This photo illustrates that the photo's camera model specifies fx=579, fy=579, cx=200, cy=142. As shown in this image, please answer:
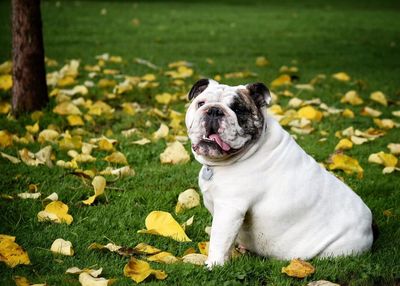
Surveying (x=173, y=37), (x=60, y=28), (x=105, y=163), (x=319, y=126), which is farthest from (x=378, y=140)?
(x=60, y=28)

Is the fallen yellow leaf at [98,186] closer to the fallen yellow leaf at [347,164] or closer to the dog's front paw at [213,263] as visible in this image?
the dog's front paw at [213,263]

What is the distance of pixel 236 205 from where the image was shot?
11.2ft

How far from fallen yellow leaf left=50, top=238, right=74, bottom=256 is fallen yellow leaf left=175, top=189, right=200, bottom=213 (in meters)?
1.11

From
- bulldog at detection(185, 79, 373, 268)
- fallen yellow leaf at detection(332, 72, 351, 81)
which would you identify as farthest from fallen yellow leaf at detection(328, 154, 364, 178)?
→ fallen yellow leaf at detection(332, 72, 351, 81)

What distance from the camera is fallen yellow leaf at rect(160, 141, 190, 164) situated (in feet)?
17.9

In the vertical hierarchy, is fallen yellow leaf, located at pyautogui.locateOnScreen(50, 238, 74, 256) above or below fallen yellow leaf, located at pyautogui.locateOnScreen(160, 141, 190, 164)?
above

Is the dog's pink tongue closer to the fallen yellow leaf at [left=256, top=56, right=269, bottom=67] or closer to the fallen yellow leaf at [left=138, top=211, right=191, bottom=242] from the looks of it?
the fallen yellow leaf at [left=138, top=211, right=191, bottom=242]

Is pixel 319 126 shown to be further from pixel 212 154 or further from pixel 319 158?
pixel 212 154

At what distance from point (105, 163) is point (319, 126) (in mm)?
2576

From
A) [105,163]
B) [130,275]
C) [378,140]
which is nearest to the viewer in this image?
[130,275]

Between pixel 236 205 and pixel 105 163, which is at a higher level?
pixel 236 205

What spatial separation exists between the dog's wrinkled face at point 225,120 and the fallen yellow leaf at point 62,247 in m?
0.97

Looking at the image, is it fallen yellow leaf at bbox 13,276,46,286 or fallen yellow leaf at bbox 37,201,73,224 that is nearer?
fallen yellow leaf at bbox 13,276,46,286

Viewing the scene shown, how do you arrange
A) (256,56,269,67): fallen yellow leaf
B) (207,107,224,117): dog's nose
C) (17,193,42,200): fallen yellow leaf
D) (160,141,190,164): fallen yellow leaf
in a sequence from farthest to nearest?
(256,56,269,67): fallen yellow leaf < (160,141,190,164): fallen yellow leaf < (17,193,42,200): fallen yellow leaf < (207,107,224,117): dog's nose
